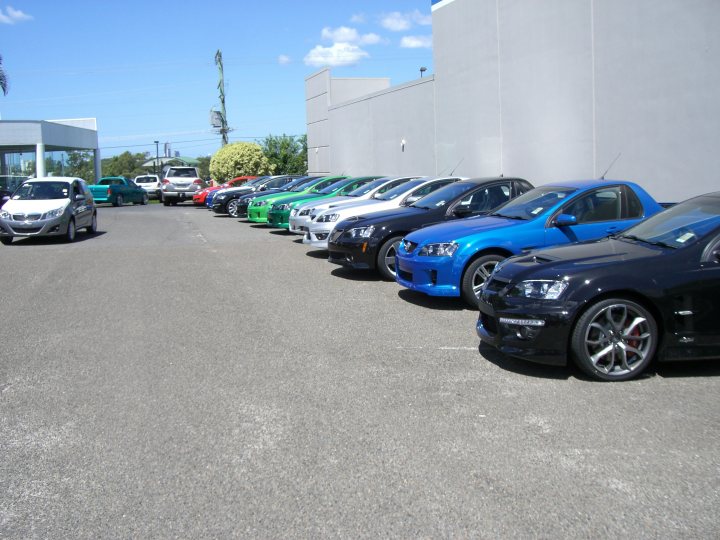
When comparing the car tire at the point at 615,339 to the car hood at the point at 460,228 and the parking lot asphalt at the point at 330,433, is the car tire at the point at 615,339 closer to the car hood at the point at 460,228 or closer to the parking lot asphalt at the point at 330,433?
the parking lot asphalt at the point at 330,433

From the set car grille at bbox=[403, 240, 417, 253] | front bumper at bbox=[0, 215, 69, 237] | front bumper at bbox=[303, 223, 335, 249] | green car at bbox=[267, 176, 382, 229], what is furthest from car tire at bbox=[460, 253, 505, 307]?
front bumper at bbox=[0, 215, 69, 237]

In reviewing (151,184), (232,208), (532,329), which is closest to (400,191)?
(532,329)

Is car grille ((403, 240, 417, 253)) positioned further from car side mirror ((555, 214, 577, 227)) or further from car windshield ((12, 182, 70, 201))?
car windshield ((12, 182, 70, 201))

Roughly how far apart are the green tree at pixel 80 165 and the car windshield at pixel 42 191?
38.2 metres

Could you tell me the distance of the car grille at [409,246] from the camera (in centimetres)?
935

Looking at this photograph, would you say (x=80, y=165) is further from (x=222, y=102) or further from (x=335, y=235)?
(x=335, y=235)

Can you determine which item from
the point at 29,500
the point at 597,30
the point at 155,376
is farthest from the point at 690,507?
the point at 597,30

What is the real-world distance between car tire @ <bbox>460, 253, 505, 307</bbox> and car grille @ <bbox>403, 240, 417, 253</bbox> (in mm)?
872

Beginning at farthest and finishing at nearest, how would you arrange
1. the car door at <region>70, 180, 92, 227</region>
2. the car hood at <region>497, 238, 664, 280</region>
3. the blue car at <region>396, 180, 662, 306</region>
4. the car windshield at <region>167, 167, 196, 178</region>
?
the car windshield at <region>167, 167, 196, 178</region> → the car door at <region>70, 180, 92, 227</region> → the blue car at <region>396, 180, 662, 306</region> → the car hood at <region>497, 238, 664, 280</region>

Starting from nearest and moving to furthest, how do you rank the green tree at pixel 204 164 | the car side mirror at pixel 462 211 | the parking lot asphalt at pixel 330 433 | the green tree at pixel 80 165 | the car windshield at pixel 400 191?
the parking lot asphalt at pixel 330 433, the car side mirror at pixel 462 211, the car windshield at pixel 400 191, the green tree at pixel 80 165, the green tree at pixel 204 164

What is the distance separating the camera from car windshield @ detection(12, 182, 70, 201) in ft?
61.3

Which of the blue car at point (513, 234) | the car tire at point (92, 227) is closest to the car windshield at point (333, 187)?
the car tire at point (92, 227)

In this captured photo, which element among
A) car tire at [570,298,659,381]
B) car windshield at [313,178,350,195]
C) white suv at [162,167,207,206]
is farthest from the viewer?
white suv at [162,167,207,206]

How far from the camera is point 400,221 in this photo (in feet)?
36.4
